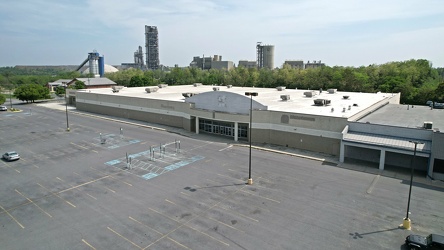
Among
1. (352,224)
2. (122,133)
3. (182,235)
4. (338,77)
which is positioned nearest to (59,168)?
(122,133)

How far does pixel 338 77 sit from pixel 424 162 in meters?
74.0

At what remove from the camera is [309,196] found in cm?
2795

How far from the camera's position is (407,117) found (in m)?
46.6

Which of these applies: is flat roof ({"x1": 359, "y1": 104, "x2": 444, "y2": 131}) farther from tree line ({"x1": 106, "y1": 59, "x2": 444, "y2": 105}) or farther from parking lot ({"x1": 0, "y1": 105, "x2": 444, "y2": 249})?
tree line ({"x1": 106, "y1": 59, "x2": 444, "y2": 105})

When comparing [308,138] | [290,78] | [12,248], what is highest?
[290,78]

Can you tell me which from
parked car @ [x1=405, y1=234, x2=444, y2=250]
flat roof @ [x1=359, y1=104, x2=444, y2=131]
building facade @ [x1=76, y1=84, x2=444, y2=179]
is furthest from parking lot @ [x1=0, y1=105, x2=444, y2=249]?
flat roof @ [x1=359, y1=104, x2=444, y2=131]

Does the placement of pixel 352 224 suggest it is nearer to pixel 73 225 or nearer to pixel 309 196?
pixel 309 196

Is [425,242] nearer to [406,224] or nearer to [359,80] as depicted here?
[406,224]

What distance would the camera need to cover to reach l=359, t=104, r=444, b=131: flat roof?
41.2 m

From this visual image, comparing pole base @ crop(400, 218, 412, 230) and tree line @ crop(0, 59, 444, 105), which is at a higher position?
tree line @ crop(0, 59, 444, 105)

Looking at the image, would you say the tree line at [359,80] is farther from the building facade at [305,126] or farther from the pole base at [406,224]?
the pole base at [406,224]

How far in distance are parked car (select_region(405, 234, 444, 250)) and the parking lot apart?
3.13ft

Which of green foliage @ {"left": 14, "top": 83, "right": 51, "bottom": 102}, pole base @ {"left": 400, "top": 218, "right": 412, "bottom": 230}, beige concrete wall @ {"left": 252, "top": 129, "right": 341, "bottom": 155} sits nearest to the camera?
pole base @ {"left": 400, "top": 218, "right": 412, "bottom": 230}

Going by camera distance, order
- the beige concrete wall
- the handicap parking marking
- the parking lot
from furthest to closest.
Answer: the beige concrete wall, the handicap parking marking, the parking lot
